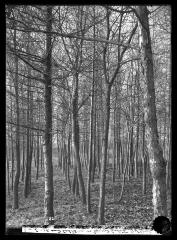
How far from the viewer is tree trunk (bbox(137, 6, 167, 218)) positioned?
298 cm

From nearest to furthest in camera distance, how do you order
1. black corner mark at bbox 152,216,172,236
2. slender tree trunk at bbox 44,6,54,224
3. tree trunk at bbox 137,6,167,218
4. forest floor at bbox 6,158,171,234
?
black corner mark at bbox 152,216,172,236 → tree trunk at bbox 137,6,167,218 → slender tree trunk at bbox 44,6,54,224 → forest floor at bbox 6,158,171,234

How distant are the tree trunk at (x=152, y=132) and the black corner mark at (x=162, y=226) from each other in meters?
1.34

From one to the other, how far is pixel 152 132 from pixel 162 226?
1.66m

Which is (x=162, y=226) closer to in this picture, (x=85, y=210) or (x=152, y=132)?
(x=152, y=132)

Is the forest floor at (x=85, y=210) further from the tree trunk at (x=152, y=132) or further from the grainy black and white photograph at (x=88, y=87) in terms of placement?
the tree trunk at (x=152, y=132)

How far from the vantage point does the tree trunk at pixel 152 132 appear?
298 centimetres

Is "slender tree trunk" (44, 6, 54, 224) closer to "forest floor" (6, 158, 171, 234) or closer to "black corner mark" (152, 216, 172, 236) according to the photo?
"forest floor" (6, 158, 171, 234)

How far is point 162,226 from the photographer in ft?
5.24

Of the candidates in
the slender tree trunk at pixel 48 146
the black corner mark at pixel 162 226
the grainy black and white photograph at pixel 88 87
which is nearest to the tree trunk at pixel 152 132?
the grainy black and white photograph at pixel 88 87

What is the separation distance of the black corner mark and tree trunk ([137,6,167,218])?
1.34 metres

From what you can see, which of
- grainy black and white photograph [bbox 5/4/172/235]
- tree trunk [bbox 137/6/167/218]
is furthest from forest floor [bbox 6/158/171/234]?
tree trunk [bbox 137/6/167/218]

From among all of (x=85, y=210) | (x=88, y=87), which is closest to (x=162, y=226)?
(x=85, y=210)
